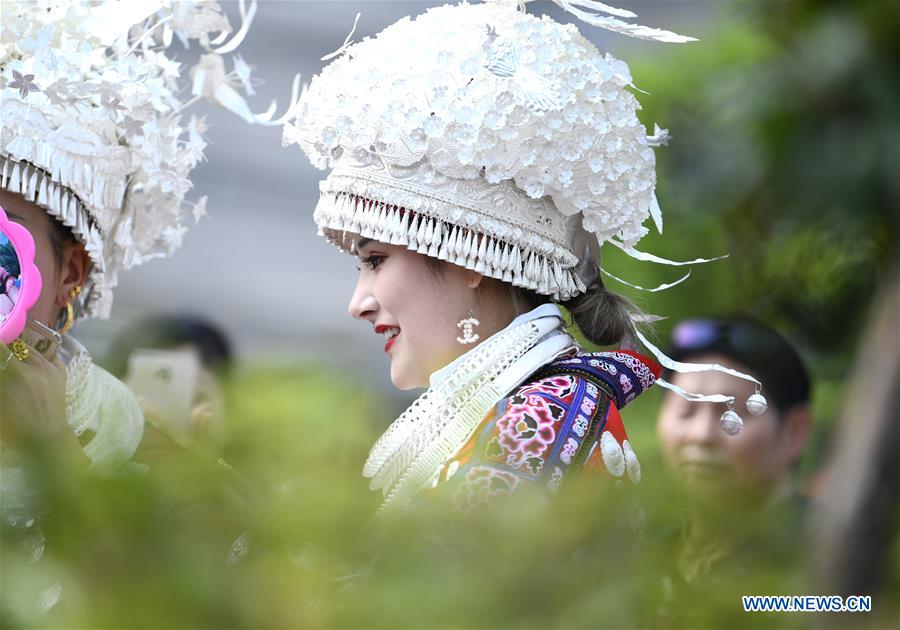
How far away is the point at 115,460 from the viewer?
90 cm

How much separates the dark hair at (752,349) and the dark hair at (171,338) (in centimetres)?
140

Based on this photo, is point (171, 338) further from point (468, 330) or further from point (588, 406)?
point (588, 406)

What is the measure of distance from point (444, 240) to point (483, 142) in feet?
0.63

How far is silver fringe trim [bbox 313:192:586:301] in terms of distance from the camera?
7.27 ft

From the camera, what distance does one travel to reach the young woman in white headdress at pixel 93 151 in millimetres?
2238

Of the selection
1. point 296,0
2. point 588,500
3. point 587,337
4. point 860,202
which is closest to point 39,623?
point 588,500

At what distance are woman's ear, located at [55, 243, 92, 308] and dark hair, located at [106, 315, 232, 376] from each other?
99 centimetres

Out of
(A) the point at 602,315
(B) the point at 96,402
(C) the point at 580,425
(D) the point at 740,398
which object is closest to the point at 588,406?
(C) the point at 580,425

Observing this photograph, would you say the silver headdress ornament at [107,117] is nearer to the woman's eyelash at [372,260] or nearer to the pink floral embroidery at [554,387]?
the woman's eyelash at [372,260]

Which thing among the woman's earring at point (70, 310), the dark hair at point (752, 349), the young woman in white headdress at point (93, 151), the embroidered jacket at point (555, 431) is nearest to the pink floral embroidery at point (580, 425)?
the embroidered jacket at point (555, 431)

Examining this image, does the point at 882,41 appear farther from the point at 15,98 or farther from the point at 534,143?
the point at 15,98

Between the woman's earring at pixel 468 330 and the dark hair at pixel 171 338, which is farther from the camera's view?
the dark hair at pixel 171 338

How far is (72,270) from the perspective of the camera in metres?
2.45

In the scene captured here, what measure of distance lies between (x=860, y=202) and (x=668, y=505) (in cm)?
420
